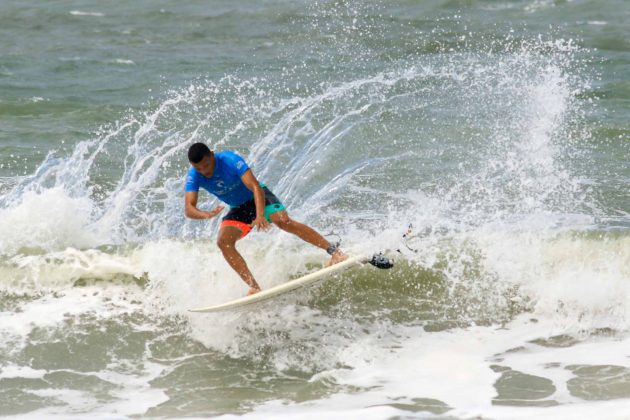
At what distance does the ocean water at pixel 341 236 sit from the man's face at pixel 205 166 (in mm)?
1423

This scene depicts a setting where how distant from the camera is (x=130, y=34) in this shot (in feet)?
75.6

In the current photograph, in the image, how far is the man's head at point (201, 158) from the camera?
25.3 ft

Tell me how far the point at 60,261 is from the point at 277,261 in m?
2.41

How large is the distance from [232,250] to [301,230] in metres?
0.61

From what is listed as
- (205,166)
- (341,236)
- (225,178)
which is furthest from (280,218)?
(341,236)

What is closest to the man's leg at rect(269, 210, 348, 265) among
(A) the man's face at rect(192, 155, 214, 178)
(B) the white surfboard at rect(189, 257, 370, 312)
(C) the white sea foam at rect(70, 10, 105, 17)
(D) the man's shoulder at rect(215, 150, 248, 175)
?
(B) the white surfboard at rect(189, 257, 370, 312)

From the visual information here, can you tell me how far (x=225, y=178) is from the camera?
806 centimetres

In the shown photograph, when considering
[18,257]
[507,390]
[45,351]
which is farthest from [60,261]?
[507,390]

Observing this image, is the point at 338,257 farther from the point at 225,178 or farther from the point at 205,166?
the point at 205,166

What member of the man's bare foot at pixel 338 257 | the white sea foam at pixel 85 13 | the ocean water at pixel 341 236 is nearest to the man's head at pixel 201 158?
the man's bare foot at pixel 338 257

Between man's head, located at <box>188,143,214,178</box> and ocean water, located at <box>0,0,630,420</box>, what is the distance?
4.85 feet

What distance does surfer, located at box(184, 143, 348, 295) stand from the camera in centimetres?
782

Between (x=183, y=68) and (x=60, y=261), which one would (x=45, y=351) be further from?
(x=183, y=68)

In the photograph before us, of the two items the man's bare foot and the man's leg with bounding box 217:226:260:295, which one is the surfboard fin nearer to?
the man's bare foot
